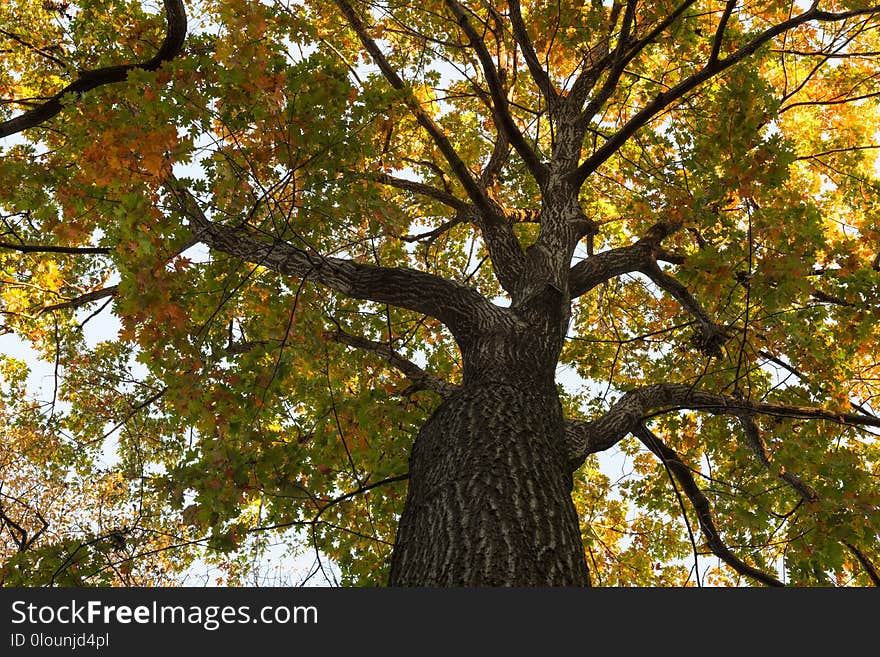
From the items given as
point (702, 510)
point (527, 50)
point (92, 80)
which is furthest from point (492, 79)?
point (702, 510)

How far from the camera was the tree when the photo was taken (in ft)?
11.8

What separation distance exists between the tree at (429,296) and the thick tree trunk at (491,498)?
0.7 inches

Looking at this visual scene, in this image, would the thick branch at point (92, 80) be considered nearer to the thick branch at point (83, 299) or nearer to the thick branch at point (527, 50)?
the thick branch at point (83, 299)

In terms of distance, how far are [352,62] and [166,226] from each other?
522cm

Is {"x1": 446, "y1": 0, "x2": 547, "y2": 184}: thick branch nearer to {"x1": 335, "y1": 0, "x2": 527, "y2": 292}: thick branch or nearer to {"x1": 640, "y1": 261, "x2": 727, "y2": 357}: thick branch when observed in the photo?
{"x1": 335, "y1": 0, "x2": 527, "y2": 292}: thick branch

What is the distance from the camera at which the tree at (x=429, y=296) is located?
11.8 feet

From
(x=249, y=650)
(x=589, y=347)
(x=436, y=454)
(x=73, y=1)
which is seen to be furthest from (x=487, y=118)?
(x=249, y=650)

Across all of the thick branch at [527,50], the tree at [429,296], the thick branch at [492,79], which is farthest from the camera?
the thick branch at [527,50]

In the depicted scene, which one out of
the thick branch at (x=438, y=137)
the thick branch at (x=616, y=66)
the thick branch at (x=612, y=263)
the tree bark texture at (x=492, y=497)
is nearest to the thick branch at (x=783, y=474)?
the thick branch at (x=612, y=263)

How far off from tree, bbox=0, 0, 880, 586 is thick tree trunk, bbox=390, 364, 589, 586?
19 millimetres

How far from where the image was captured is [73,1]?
5.60 meters

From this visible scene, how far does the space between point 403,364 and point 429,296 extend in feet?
4.00

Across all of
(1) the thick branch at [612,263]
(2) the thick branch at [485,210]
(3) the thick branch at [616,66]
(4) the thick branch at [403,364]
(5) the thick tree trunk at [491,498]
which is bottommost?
(5) the thick tree trunk at [491,498]

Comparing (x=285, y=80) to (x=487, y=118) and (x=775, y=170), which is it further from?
(x=487, y=118)
